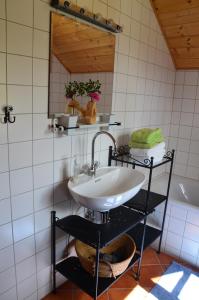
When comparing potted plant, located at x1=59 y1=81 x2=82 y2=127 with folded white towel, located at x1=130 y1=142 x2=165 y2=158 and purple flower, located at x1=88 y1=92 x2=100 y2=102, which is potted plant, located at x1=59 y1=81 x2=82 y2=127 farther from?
folded white towel, located at x1=130 y1=142 x2=165 y2=158

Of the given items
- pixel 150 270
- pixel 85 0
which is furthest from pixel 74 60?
pixel 150 270

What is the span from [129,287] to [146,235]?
17.3 inches

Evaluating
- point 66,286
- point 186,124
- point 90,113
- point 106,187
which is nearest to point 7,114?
point 90,113

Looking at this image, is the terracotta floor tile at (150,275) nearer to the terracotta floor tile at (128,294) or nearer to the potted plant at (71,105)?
the terracotta floor tile at (128,294)

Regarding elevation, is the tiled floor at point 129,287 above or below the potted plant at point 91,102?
below

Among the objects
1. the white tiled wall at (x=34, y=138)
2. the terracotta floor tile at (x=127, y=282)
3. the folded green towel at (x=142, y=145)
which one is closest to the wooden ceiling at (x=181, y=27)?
the white tiled wall at (x=34, y=138)

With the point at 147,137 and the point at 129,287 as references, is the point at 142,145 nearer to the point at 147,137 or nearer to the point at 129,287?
the point at 147,137

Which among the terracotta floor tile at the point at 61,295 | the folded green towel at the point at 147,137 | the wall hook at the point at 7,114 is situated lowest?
the terracotta floor tile at the point at 61,295

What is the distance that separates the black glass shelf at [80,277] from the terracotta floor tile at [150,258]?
15.9 inches

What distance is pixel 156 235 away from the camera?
6.96ft

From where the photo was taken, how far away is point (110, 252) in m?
1.88

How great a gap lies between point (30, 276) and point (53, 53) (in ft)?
4.68

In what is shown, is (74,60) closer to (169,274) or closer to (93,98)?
(93,98)

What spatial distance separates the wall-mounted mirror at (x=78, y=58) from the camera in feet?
4.60
